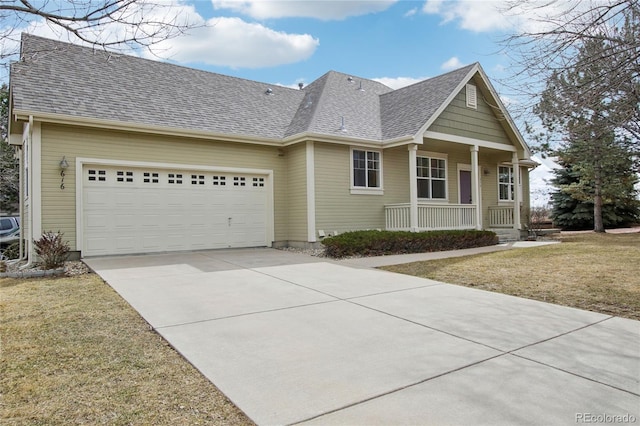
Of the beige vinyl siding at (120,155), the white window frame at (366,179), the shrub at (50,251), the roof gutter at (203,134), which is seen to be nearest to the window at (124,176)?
the beige vinyl siding at (120,155)

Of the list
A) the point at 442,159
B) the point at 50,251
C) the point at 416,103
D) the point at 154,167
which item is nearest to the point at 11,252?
the point at 50,251

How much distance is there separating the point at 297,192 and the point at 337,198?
1.30 meters

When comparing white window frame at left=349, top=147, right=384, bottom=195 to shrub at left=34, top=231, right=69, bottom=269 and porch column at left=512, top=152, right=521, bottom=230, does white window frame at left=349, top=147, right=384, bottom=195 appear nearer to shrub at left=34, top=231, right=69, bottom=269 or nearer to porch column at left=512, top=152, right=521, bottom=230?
porch column at left=512, top=152, right=521, bottom=230

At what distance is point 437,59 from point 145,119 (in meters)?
7.72

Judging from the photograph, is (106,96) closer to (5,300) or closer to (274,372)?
(5,300)

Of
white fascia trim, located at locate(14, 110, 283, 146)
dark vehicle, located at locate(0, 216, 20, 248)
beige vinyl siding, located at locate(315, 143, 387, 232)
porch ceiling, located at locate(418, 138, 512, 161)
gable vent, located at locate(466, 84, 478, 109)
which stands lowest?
dark vehicle, located at locate(0, 216, 20, 248)

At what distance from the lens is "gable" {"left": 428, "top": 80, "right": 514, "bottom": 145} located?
14367mm

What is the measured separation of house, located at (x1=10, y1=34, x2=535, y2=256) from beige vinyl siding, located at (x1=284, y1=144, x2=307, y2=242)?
0.20ft

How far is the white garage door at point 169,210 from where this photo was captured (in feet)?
34.7

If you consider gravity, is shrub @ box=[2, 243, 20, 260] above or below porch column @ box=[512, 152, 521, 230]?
below

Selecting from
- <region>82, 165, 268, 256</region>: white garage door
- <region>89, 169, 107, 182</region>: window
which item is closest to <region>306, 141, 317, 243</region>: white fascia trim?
<region>82, 165, 268, 256</region>: white garage door

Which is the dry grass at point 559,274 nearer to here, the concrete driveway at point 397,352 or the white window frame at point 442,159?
the concrete driveway at point 397,352

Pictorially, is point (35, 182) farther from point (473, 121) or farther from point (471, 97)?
point (471, 97)

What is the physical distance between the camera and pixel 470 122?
15.2 meters
